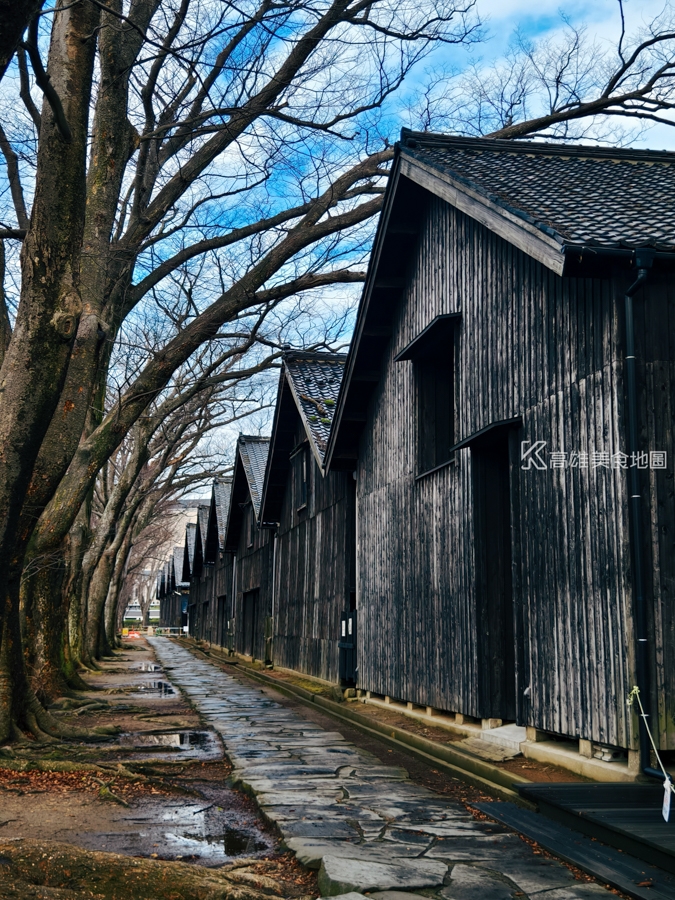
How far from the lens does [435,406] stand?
12.2 metres

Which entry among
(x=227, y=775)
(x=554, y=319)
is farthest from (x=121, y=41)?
(x=227, y=775)

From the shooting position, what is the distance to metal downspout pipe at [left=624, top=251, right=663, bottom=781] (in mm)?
6352

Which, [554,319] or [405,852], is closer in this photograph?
[405,852]

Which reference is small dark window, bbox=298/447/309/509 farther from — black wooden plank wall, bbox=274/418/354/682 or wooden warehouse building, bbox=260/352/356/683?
black wooden plank wall, bbox=274/418/354/682

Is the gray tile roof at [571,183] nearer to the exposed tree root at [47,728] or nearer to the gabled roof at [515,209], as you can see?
the gabled roof at [515,209]

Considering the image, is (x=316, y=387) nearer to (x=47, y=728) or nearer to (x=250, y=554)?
(x=47, y=728)

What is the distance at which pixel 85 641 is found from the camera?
1022 inches

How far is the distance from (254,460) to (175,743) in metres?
19.2

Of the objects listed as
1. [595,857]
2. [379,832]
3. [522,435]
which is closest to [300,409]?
[522,435]

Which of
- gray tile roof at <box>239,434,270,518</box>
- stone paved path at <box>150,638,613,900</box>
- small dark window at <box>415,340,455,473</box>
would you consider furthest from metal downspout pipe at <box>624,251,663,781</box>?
gray tile roof at <box>239,434,270,518</box>

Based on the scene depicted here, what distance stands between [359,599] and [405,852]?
954cm

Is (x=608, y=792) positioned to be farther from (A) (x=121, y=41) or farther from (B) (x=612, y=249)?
(A) (x=121, y=41)

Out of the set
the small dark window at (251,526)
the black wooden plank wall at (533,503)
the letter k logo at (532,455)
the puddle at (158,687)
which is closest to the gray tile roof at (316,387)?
the black wooden plank wall at (533,503)

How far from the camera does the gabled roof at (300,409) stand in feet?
59.3
